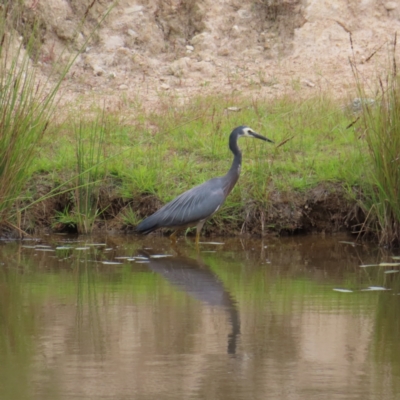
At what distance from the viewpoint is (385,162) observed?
25.4ft

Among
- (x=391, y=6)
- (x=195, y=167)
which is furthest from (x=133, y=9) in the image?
(x=195, y=167)

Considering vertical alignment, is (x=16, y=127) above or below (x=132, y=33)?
below

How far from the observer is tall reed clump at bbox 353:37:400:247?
772cm

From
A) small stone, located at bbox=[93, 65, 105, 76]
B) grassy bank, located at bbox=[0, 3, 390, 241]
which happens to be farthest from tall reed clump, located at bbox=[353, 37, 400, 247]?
small stone, located at bbox=[93, 65, 105, 76]

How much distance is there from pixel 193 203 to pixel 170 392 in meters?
4.20

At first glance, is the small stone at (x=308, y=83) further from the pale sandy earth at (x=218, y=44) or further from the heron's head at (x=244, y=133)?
the heron's head at (x=244, y=133)

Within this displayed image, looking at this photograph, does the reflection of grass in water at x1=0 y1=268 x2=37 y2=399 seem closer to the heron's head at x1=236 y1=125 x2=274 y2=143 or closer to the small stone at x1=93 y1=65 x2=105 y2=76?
the heron's head at x1=236 y1=125 x2=274 y2=143

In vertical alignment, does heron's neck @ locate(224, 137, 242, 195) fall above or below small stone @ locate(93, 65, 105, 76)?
below

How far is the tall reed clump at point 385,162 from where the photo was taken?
304 inches

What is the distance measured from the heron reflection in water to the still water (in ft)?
0.04

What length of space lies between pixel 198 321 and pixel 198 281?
4.20 ft

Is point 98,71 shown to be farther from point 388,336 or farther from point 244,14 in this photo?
point 388,336

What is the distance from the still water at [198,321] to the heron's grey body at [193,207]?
0.25m

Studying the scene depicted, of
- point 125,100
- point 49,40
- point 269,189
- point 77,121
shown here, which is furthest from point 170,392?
point 49,40
